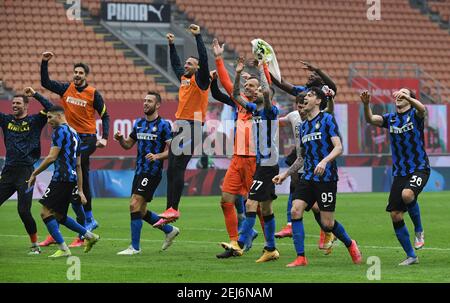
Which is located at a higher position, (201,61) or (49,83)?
(201,61)

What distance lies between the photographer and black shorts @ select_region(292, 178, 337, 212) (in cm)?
1162

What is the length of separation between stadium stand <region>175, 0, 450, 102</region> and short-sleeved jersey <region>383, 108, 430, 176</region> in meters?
21.2

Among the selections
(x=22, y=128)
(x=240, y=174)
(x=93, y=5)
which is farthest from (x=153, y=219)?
(x=93, y=5)

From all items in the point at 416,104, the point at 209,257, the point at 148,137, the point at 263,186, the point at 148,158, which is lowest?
the point at 209,257

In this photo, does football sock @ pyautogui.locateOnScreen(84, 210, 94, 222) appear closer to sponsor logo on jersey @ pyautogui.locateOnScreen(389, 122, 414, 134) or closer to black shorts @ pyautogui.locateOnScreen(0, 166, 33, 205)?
black shorts @ pyautogui.locateOnScreen(0, 166, 33, 205)

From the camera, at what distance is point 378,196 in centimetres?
2744

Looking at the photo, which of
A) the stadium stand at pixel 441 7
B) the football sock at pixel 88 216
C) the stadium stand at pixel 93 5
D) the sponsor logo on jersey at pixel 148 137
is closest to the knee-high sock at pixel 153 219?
the sponsor logo on jersey at pixel 148 137

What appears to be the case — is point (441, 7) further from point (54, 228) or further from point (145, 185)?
point (54, 228)

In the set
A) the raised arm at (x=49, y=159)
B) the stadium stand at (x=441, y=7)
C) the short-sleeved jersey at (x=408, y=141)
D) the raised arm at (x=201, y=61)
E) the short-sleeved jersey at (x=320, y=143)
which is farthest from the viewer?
the stadium stand at (x=441, y=7)

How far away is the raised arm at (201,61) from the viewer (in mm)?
13320

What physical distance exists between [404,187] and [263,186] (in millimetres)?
1722

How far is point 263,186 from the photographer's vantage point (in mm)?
12508

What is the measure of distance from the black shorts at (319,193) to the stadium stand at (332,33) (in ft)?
71.7

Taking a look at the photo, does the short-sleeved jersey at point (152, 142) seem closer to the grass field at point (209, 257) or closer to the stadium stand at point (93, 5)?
the grass field at point (209, 257)
